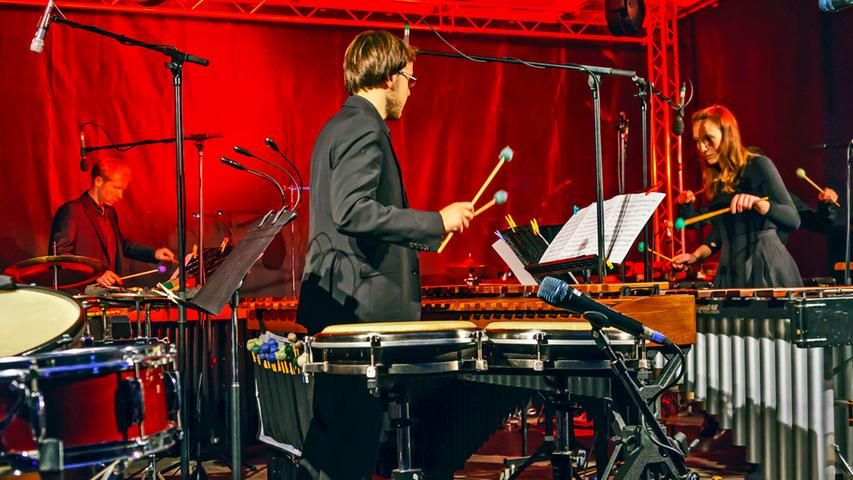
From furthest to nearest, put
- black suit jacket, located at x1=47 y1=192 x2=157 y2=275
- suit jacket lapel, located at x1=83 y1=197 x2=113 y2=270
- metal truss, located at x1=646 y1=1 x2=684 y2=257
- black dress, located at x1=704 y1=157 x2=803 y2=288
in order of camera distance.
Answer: metal truss, located at x1=646 y1=1 x2=684 y2=257 → suit jacket lapel, located at x1=83 y1=197 x2=113 y2=270 → black suit jacket, located at x1=47 y1=192 x2=157 y2=275 → black dress, located at x1=704 y1=157 x2=803 y2=288

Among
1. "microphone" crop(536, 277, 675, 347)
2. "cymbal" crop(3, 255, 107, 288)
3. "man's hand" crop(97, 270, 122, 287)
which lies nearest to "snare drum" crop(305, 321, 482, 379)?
"microphone" crop(536, 277, 675, 347)

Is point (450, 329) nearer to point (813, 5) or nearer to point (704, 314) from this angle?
point (704, 314)

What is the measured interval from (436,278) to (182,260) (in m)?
6.32

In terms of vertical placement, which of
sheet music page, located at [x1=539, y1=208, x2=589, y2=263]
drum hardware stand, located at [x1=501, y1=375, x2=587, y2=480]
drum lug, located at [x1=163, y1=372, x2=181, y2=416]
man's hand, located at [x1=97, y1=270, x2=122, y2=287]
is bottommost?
drum hardware stand, located at [x1=501, y1=375, x2=587, y2=480]

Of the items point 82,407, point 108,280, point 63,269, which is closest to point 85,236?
point 108,280

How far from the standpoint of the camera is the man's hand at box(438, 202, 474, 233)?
329 centimetres

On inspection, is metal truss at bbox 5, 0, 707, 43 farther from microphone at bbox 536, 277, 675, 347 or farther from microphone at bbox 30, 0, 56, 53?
microphone at bbox 536, 277, 675, 347

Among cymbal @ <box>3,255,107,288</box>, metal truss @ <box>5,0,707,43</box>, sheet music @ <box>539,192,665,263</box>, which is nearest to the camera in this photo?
sheet music @ <box>539,192,665,263</box>

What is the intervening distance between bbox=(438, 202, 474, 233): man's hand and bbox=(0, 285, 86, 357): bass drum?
49.1 inches

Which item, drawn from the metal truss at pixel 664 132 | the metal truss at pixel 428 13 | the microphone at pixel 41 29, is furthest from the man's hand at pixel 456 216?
the metal truss at pixel 664 132

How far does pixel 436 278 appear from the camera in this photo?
1015 cm

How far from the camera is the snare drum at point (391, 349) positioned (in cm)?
299

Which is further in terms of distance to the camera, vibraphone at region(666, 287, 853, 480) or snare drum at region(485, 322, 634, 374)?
vibraphone at region(666, 287, 853, 480)

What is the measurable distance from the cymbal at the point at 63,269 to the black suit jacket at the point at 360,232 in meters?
2.39
